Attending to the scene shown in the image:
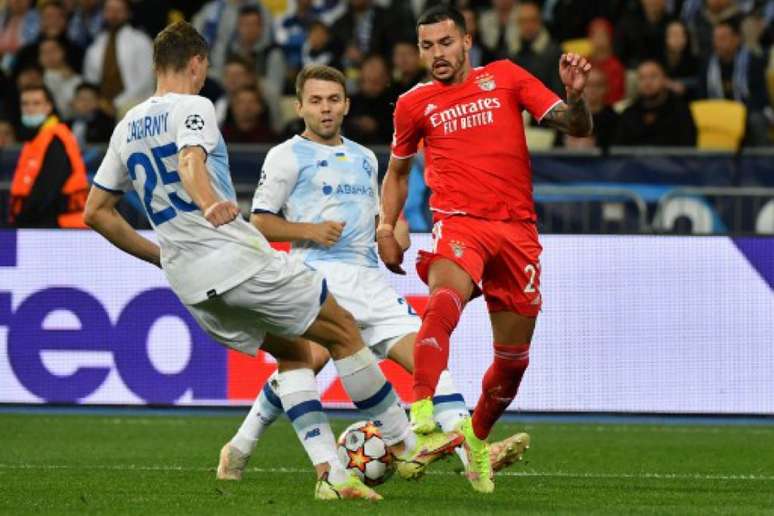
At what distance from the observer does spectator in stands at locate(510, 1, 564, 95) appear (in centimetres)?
1788

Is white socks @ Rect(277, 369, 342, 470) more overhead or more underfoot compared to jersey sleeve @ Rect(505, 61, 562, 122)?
more underfoot

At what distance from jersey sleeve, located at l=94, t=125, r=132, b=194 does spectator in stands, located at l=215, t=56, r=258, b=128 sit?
956cm

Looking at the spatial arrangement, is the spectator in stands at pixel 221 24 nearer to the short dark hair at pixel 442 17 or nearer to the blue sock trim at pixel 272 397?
the blue sock trim at pixel 272 397

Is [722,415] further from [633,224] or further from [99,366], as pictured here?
[99,366]

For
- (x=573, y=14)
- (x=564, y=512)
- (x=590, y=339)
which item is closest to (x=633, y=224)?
(x=590, y=339)

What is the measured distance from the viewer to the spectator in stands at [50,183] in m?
15.6

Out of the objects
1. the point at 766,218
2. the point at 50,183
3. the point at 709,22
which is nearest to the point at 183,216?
the point at 50,183

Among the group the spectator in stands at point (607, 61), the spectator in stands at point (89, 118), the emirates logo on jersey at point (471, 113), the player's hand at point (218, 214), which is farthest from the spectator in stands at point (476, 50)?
the player's hand at point (218, 214)

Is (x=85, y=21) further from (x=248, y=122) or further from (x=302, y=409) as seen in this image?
(x=302, y=409)

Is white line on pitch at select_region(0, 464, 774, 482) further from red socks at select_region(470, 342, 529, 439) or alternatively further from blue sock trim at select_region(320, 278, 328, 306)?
blue sock trim at select_region(320, 278, 328, 306)

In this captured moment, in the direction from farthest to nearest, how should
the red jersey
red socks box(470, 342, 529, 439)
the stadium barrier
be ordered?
the stadium barrier < red socks box(470, 342, 529, 439) < the red jersey

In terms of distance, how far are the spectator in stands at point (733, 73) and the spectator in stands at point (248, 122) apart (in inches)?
167

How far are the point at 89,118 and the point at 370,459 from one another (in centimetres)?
994

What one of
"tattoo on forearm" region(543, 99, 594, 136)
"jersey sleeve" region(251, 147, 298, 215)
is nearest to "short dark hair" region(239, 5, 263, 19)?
"jersey sleeve" region(251, 147, 298, 215)
